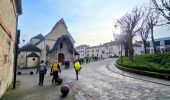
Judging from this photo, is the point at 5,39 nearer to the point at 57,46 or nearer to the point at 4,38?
the point at 4,38

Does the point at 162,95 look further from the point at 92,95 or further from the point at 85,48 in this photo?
the point at 85,48

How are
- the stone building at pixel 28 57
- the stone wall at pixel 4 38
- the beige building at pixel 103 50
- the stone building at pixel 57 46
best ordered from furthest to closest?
the beige building at pixel 103 50 → the stone building at pixel 57 46 → the stone building at pixel 28 57 → the stone wall at pixel 4 38

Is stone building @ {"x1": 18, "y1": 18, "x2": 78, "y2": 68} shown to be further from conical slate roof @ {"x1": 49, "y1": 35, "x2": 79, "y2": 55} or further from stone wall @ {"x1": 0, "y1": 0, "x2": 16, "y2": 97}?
stone wall @ {"x1": 0, "y1": 0, "x2": 16, "y2": 97}

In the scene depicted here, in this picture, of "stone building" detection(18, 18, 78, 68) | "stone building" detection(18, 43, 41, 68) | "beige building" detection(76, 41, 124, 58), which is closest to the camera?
"stone building" detection(18, 43, 41, 68)

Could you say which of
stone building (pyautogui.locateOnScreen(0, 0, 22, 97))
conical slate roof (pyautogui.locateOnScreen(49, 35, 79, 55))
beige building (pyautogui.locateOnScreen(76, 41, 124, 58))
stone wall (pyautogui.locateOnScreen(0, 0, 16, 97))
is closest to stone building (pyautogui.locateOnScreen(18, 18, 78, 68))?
conical slate roof (pyautogui.locateOnScreen(49, 35, 79, 55))

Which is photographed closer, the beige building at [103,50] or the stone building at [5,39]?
the stone building at [5,39]

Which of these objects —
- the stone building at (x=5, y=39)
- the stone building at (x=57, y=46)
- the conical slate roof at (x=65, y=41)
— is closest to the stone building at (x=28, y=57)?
the stone building at (x=57, y=46)

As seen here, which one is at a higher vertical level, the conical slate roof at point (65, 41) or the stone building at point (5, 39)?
the conical slate roof at point (65, 41)

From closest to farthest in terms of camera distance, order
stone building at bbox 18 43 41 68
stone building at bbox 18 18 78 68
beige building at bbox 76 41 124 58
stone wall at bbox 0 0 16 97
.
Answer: stone wall at bbox 0 0 16 97 → stone building at bbox 18 43 41 68 → stone building at bbox 18 18 78 68 → beige building at bbox 76 41 124 58

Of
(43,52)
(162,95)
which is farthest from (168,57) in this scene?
(43,52)

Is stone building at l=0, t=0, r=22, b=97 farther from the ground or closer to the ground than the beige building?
closer to the ground

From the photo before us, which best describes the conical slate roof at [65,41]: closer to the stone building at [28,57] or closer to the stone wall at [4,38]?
the stone building at [28,57]

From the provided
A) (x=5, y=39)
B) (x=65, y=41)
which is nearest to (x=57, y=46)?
(x=65, y=41)

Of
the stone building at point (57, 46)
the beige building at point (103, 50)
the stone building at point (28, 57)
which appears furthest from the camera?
the beige building at point (103, 50)
